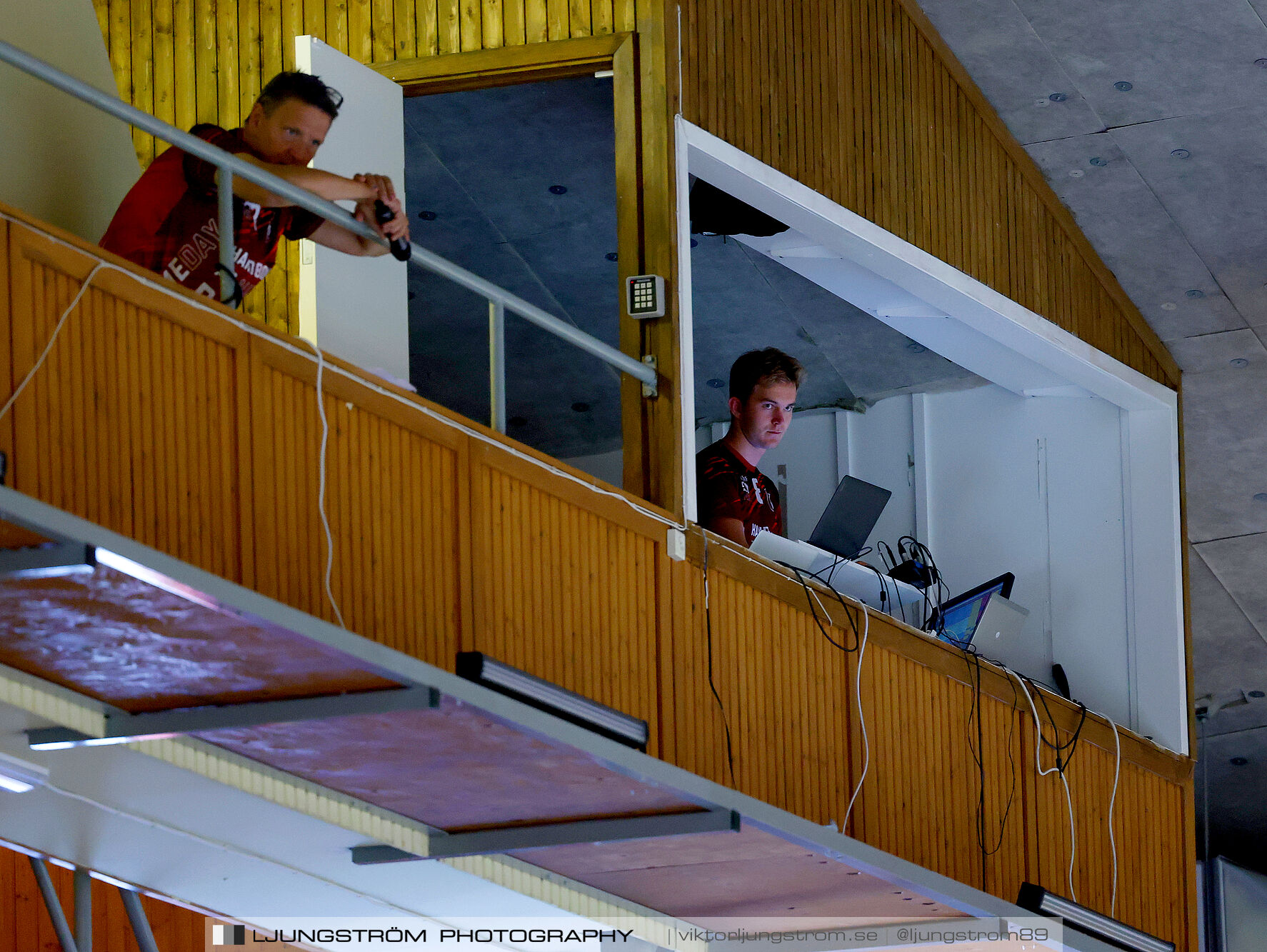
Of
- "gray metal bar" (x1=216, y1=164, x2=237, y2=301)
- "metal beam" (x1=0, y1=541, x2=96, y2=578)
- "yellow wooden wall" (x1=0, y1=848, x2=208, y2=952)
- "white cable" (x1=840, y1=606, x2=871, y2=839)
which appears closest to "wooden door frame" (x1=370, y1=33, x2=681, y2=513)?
"white cable" (x1=840, y1=606, x2=871, y2=839)

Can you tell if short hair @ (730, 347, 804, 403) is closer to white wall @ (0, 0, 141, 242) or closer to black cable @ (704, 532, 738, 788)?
black cable @ (704, 532, 738, 788)

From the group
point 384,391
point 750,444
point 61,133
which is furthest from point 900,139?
point 61,133

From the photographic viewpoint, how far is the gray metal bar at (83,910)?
612 centimetres

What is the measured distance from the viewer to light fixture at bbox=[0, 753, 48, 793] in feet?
15.4

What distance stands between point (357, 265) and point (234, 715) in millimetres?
1725

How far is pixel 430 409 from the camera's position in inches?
196

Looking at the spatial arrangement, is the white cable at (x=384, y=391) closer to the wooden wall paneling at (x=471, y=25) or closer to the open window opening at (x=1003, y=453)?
the wooden wall paneling at (x=471, y=25)

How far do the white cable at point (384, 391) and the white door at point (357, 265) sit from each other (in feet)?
1.43

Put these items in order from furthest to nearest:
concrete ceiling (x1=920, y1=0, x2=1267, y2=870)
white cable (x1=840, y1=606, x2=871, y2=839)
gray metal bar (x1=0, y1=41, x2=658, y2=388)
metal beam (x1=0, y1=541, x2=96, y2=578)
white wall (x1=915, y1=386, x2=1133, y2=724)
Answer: white wall (x1=915, y1=386, x2=1133, y2=724) → concrete ceiling (x1=920, y1=0, x2=1267, y2=870) → white cable (x1=840, y1=606, x2=871, y2=839) → gray metal bar (x1=0, y1=41, x2=658, y2=388) → metal beam (x1=0, y1=541, x2=96, y2=578)

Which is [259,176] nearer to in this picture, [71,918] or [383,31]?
[383,31]

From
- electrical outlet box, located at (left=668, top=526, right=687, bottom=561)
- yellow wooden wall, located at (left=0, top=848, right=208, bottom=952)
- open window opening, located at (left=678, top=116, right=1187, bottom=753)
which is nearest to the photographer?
electrical outlet box, located at (left=668, top=526, right=687, bottom=561)

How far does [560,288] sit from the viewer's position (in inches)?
329

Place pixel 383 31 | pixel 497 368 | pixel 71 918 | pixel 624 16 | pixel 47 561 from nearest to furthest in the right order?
pixel 47 561
pixel 497 368
pixel 624 16
pixel 383 31
pixel 71 918

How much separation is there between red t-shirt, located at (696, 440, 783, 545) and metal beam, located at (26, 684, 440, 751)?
2.37m
